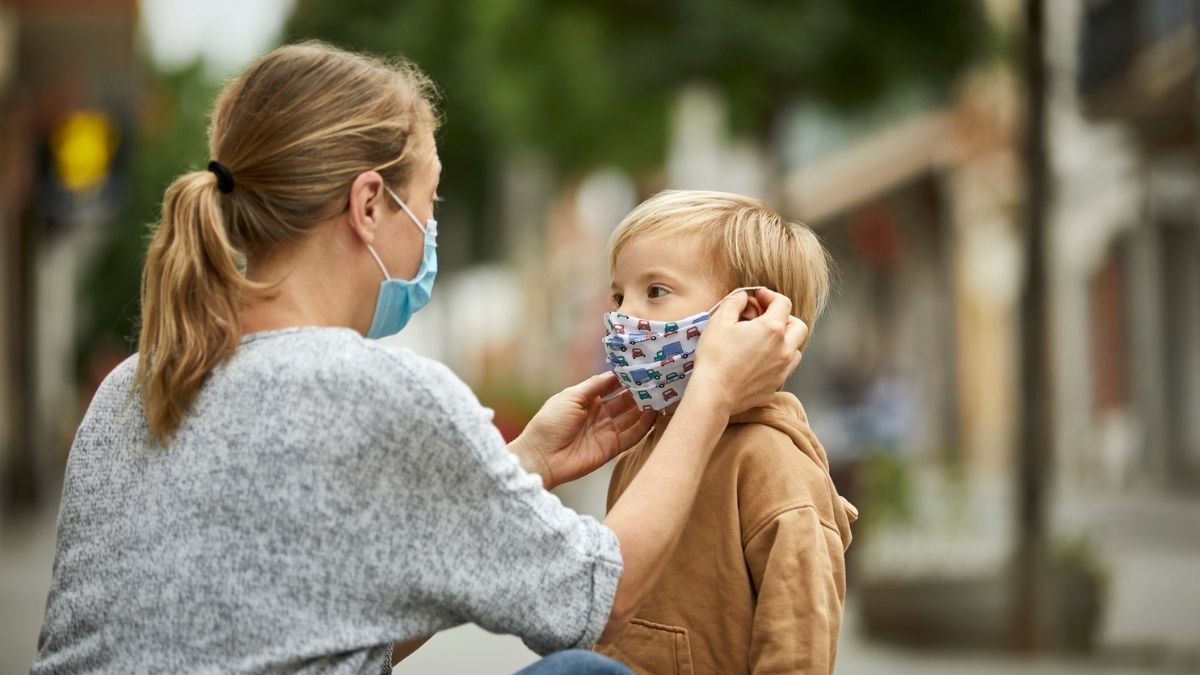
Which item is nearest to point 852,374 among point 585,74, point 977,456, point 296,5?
point 585,74

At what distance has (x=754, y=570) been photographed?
102 inches

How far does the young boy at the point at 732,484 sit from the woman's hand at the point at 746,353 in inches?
3.4

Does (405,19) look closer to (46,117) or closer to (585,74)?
(585,74)

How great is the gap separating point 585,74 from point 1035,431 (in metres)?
12.9

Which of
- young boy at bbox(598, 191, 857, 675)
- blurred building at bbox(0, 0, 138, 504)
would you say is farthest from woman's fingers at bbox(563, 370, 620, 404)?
blurred building at bbox(0, 0, 138, 504)

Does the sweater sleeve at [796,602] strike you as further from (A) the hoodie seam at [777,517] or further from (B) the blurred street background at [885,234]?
(B) the blurred street background at [885,234]

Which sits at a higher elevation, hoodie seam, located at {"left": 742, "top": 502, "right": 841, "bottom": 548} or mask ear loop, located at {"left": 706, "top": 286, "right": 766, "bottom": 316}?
mask ear loop, located at {"left": 706, "top": 286, "right": 766, "bottom": 316}

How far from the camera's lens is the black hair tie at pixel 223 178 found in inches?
96.8

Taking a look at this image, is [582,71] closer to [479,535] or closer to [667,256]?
[667,256]

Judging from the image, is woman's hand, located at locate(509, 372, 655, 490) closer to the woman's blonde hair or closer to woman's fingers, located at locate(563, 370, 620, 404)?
woman's fingers, located at locate(563, 370, 620, 404)

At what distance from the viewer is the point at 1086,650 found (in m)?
8.38

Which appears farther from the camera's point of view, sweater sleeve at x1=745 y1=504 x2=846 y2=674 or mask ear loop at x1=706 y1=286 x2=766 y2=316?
mask ear loop at x1=706 y1=286 x2=766 y2=316

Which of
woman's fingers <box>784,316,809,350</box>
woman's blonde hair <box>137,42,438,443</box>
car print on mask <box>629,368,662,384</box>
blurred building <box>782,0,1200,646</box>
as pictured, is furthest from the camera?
blurred building <box>782,0,1200,646</box>

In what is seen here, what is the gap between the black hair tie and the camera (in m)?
2.46
